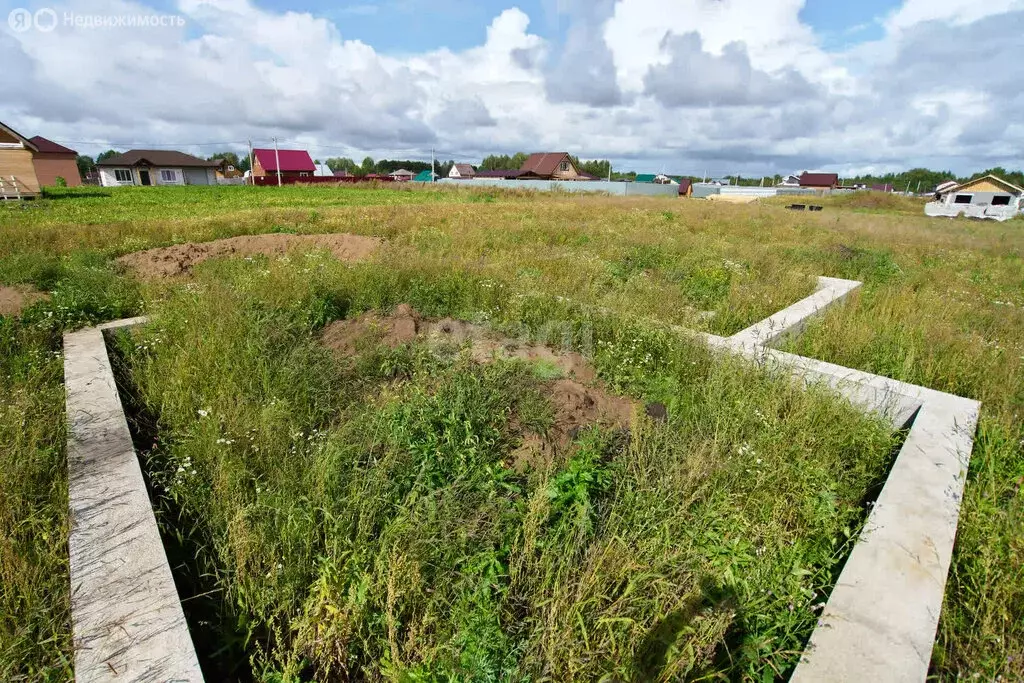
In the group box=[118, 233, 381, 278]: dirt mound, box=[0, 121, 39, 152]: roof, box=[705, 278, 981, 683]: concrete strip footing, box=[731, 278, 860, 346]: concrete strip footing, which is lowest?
box=[705, 278, 981, 683]: concrete strip footing

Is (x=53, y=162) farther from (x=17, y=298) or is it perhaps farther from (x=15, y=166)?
(x=17, y=298)

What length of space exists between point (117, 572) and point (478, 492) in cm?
158

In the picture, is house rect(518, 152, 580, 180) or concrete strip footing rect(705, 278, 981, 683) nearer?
concrete strip footing rect(705, 278, 981, 683)

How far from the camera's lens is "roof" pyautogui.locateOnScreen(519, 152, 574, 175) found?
58.7m

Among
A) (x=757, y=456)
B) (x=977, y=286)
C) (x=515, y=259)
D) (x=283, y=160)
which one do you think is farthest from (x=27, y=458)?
(x=283, y=160)

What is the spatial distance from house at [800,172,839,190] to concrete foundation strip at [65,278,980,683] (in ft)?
319

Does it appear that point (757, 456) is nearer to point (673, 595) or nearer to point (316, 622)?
→ point (673, 595)

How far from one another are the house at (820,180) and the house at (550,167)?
49.2 meters

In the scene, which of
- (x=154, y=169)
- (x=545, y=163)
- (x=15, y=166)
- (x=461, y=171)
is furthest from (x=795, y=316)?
(x=461, y=171)

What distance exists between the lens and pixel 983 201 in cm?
4053

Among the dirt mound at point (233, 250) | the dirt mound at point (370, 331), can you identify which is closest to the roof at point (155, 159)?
the dirt mound at point (233, 250)

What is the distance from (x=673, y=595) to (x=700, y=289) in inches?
239

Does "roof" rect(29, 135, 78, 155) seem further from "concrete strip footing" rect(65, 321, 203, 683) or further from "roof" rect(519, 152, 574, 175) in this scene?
"concrete strip footing" rect(65, 321, 203, 683)

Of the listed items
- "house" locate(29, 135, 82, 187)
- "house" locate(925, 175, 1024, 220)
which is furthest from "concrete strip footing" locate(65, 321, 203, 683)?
"house" locate(29, 135, 82, 187)
